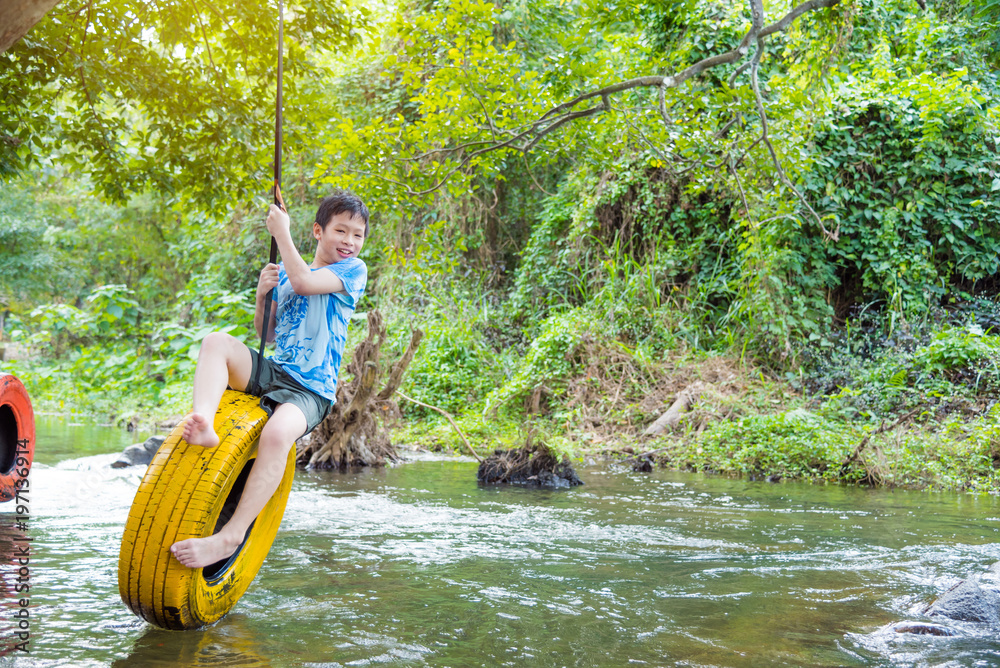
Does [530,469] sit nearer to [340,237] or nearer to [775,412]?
[775,412]

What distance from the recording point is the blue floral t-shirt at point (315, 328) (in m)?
3.48

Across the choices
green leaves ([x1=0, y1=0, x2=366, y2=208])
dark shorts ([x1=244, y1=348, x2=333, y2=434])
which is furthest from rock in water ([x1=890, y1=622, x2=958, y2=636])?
green leaves ([x1=0, y1=0, x2=366, y2=208])

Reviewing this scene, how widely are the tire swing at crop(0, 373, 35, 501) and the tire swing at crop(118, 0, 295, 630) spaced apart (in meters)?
2.80

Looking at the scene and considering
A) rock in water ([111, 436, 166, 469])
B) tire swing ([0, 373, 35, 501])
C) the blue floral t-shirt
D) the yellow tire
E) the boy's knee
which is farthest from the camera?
rock in water ([111, 436, 166, 469])

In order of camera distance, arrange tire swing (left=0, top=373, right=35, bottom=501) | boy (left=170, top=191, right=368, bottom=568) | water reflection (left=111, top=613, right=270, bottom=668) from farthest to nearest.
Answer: tire swing (left=0, top=373, right=35, bottom=501) → boy (left=170, top=191, right=368, bottom=568) → water reflection (left=111, top=613, right=270, bottom=668)

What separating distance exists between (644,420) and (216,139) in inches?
257

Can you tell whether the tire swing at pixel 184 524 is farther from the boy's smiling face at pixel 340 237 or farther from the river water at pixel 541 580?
the boy's smiling face at pixel 340 237

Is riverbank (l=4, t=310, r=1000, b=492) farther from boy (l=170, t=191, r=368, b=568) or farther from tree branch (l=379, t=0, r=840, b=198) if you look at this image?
boy (l=170, t=191, r=368, b=568)

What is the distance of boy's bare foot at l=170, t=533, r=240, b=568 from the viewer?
2.90 metres

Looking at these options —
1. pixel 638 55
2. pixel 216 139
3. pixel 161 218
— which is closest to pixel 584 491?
pixel 216 139

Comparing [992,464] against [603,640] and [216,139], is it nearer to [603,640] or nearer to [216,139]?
[603,640]

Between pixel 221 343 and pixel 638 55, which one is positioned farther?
pixel 638 55

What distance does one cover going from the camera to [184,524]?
2943 millimetres

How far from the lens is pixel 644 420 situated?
1095 cm
